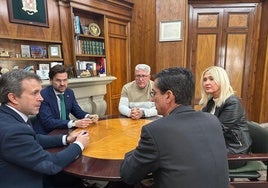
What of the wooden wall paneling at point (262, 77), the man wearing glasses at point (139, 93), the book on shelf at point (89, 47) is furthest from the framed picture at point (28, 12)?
the wooden wall paneling at point (262, 77)

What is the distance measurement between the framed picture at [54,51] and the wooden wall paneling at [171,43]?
1706 millimetres

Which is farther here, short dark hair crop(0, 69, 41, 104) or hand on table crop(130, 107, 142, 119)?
A: hand on table crop(130, 107, 142, 119)

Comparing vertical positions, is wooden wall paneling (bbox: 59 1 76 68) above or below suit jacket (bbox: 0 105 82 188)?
above

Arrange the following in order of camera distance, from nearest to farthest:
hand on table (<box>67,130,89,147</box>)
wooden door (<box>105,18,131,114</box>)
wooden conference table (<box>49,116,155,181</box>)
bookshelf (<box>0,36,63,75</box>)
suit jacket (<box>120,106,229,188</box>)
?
suit jacket (<box>120,106,229,188</box>) < wooden conference table (<box>49,116,155,181</box>) < hand on table (<box>67,130,89,147</box>) < bookshelf (<box>0,36,63,75</box>) < wooden door (<box>105,18,131,114</box>)

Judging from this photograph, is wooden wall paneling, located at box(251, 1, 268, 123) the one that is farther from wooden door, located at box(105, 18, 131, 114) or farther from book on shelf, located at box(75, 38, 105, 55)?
book on shelf, located at box(75, 38, 105, 55)

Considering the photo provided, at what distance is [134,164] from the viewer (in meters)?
0.84

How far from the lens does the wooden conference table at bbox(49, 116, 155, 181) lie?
3.45ft

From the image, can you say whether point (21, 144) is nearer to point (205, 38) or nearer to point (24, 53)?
point (24, 53)

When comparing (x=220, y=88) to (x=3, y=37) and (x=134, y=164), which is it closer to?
(x=134, y=164)

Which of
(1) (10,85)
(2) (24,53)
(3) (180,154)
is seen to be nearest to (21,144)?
(1) (10,85)

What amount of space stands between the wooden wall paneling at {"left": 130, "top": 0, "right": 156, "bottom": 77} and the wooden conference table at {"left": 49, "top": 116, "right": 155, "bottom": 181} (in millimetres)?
2200

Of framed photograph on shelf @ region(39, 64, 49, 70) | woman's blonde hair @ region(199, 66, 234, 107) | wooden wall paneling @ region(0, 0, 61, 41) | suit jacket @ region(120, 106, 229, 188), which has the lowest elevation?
suit jacket @ region(120, 106, 229, 188)

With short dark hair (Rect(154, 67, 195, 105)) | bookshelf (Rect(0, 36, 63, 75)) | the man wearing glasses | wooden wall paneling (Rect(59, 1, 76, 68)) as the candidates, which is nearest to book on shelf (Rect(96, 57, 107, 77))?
wooden wall paneling (Rect(59, 1, 76, 68))

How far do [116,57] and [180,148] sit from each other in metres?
3.22
